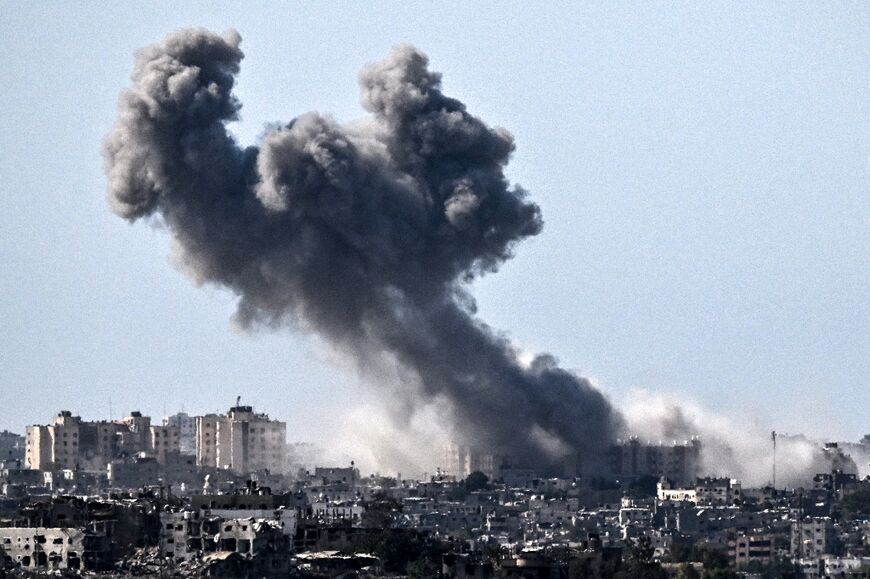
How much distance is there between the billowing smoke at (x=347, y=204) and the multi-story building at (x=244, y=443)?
25.8m

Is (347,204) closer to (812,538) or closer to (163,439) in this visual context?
(812,538)

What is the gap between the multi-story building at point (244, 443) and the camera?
135625 mm

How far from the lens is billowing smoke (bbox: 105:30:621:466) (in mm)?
106000

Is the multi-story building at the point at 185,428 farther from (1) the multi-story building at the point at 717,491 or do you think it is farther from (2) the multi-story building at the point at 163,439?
(1) the multi-story building at the point at 717,491

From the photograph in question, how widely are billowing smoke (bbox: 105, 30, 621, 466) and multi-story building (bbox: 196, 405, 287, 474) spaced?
2580 cm

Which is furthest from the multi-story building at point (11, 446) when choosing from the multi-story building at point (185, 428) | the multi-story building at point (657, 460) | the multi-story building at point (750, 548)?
the multi-story building at point (750, 548)

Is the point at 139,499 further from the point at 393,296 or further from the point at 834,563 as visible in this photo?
the point at 393,296

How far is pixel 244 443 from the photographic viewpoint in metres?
136

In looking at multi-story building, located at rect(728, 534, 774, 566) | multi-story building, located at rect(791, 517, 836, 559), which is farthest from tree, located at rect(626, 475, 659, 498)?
multi-story building, located at rect(728, 534, 774, 566)

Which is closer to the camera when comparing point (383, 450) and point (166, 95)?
point (166, 95)

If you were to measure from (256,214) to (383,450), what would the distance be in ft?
80.3

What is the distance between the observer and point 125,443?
14125 cm

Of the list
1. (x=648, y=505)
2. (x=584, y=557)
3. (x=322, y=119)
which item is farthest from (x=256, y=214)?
(x=584, y=557)

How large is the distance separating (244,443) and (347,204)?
107ft
